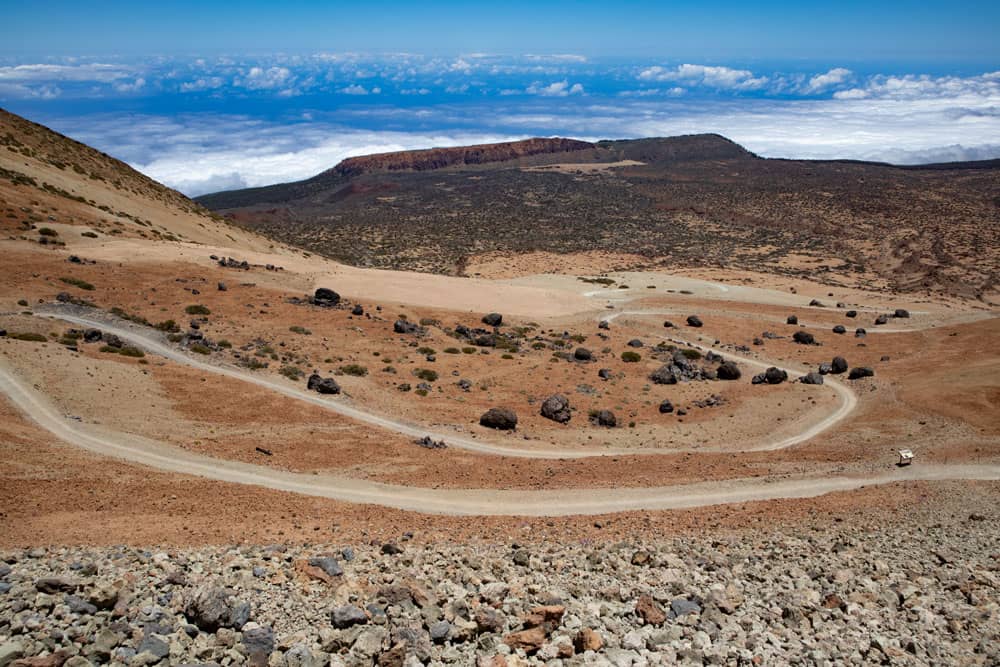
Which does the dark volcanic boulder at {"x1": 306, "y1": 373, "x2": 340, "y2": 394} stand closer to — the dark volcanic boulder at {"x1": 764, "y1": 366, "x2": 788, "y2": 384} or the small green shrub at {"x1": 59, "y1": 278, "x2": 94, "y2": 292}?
the small green shrub at {"x1": 59, "y1": 278, "x2": 94, "y2": 292}

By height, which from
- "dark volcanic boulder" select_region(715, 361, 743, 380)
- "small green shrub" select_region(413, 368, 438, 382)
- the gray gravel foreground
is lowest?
"dark volcanic boulder" select_region(715, 361, 743, 380)

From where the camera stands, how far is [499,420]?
2942cm

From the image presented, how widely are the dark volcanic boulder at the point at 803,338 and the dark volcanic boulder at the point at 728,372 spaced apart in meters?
11.9

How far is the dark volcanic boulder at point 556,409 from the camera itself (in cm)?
3136

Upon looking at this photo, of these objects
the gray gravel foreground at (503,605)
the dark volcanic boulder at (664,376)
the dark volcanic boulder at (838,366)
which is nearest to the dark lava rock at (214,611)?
the gray gravel foreground at (503,605)

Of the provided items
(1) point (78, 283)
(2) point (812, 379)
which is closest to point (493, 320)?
(2) point (812, 379)

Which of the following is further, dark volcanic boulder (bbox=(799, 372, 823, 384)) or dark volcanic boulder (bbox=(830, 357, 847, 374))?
dark volcanic boulder (bbox=(830, 357, 847, 374))

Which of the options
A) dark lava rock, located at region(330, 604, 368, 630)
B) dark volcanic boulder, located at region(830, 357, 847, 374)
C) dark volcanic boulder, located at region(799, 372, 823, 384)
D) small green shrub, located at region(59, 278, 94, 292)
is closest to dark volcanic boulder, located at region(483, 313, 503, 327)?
dark volcanic boulder, located at region(799, 372, 823, 384)

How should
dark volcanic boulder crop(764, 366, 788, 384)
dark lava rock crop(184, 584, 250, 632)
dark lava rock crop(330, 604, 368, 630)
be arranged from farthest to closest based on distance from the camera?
1. dark volcanic boulder crop(764, 366, 788, 384)
2. dark lava rock crop(330, 604, 368, 630)
3. dark lava rock crop(184, 584, 250, 632)

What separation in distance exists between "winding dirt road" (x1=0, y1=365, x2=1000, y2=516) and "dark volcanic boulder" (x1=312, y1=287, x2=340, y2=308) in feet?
77.2

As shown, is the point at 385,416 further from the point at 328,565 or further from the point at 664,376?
the point at 328,565

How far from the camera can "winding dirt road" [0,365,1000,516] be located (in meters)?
20.1

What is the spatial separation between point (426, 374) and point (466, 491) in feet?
49.8

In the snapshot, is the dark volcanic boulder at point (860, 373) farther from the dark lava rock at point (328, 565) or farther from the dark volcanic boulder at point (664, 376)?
the dark lava rock at point (328, 565)
